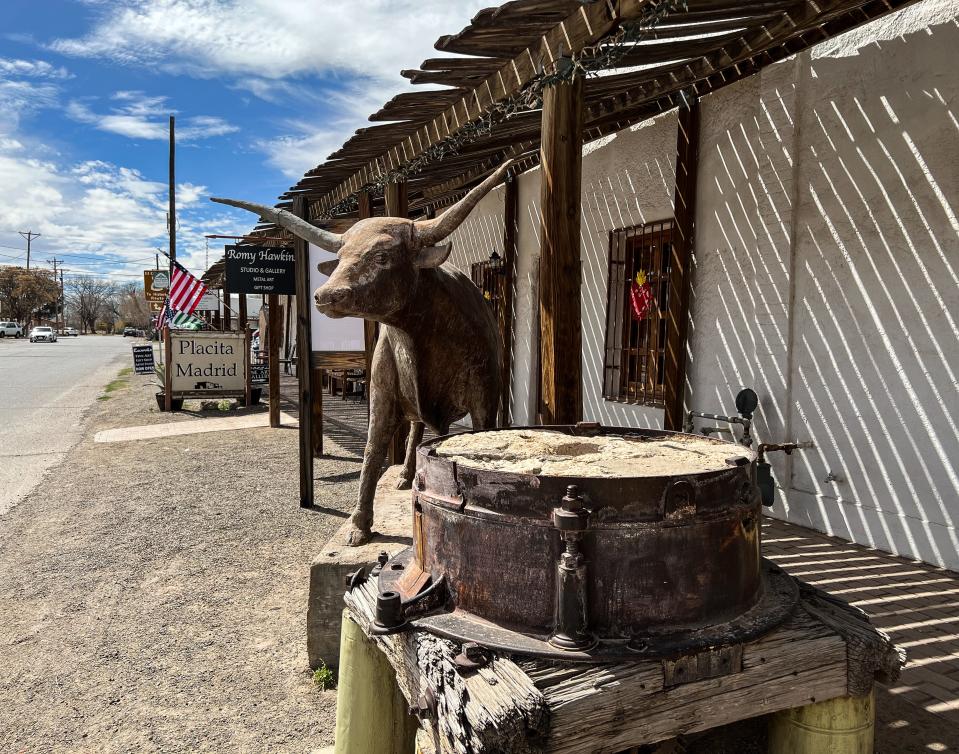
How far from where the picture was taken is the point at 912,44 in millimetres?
4504

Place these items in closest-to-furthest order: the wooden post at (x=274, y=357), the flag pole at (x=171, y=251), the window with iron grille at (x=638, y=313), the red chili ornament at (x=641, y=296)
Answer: the window with iron grille at (x=638, y=313) → the red chili ornament at (x=641, y=296) → the wooden post at (x=274, y=357) → the flag pole at (x=171, y=251)

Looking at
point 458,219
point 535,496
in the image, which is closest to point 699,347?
point 458,219

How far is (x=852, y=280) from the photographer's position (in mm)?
4953

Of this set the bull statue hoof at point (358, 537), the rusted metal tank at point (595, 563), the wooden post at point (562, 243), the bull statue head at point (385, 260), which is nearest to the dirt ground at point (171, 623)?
the rusted metal tank at point (595, 563)

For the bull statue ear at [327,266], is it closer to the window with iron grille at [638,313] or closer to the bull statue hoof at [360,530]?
the bull statue hoof at [360,530]

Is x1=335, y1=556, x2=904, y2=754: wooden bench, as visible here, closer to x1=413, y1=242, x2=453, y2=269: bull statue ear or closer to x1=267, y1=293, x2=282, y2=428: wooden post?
x1=413, y1=242, x2=453, y2=269: bull statue ear

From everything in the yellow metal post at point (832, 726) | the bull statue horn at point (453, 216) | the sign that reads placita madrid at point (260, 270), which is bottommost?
the yellow metal post at point (832, 726)

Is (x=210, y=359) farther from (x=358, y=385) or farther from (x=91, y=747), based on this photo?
(x=91, y=747)

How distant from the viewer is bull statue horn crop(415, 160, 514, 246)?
295 centimetres

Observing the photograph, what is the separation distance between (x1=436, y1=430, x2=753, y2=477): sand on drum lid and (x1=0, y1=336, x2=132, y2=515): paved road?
20.4 ft

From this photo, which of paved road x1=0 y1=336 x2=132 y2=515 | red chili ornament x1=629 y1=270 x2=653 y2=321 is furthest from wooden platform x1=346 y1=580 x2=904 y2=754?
paved road x1=0 y1=336 x2=132 y2=515

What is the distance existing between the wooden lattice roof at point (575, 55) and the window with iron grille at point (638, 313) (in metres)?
1.26

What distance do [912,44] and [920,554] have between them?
347cm

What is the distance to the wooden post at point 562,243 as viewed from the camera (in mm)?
3791
